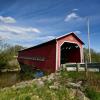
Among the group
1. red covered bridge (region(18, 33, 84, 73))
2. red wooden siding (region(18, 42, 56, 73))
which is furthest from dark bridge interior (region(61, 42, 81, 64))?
red wooden siding (region(18, 42, 56, 73))

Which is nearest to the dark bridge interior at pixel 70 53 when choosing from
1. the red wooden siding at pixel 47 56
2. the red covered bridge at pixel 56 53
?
the red covered bridge at pixel 56 53

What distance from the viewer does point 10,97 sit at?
9.23 metres

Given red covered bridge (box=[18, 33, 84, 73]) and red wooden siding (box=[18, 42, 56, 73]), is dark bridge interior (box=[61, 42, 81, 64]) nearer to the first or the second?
red covered bridge (box=[18, 33, 84, 73])

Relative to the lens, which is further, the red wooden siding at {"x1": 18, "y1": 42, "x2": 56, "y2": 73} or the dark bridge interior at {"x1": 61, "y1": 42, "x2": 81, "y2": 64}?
the dark bridge interior at {"x1": 61, "y1": 42, "x2": 81, "y2": 64}

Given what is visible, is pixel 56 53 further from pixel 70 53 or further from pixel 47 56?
pixel 70 53

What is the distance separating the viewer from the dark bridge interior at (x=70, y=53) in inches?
910

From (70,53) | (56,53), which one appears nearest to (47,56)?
(56,53)

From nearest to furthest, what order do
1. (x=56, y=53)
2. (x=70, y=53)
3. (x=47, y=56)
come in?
(x=56, y=53) → (x=47, y=56) → (x=70, y=53)

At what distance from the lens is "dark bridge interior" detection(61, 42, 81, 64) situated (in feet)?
75.8

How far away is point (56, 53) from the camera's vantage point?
19.4 metres

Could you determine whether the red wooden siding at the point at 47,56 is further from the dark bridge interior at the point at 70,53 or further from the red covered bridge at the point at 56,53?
the dark bridge interior at the point at 70,53

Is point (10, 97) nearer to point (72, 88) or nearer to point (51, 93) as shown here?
point (51, 93)

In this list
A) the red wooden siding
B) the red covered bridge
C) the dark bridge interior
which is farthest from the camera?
the dark bridge interior

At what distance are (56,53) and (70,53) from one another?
5581 millimetres
